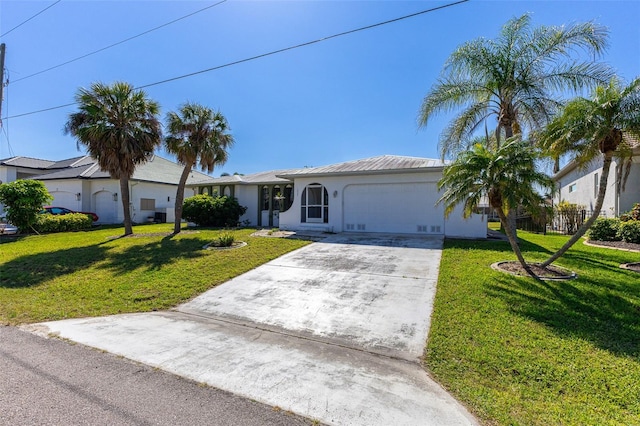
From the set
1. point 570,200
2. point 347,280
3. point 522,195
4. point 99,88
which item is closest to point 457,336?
point 347,280

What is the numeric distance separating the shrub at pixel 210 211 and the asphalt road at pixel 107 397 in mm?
14213

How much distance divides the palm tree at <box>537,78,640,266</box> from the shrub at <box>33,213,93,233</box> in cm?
2359

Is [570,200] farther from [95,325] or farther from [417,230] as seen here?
[95,325]

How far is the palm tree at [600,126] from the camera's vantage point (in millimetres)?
6281

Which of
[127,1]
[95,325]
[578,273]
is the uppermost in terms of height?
[127,1]

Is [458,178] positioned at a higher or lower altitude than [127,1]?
lower

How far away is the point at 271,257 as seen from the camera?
1033cm

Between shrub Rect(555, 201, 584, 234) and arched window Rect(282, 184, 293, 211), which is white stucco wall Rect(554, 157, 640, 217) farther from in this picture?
arched window Rect(282, 184, 293, 211)

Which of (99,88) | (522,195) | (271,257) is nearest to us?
(522,195)

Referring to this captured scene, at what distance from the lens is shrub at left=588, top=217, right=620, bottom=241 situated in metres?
11.7

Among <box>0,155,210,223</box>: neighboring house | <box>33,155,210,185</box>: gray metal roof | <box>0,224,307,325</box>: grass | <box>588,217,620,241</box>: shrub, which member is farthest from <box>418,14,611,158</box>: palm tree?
<box>0,155,210,223</box>: neighboring house

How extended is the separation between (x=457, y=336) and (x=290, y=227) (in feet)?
41.5

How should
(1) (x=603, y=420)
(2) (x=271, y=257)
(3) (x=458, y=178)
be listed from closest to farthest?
1. (1) (x=603, y=420)
2. (3) (x=458, y=178)
3. (2) (x=271, y=257)

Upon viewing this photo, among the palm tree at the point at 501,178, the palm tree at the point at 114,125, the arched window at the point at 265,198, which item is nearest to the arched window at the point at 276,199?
the arched window at the point at 265,198
